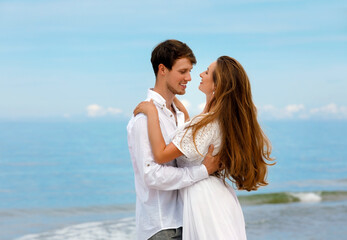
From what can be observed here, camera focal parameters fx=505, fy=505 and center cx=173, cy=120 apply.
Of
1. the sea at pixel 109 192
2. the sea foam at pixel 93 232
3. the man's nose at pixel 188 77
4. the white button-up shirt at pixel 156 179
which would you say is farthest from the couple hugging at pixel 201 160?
the sea foam at pixel 93 232

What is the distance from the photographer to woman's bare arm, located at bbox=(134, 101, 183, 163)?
271cm

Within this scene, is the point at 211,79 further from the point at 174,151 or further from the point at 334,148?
the point at 334,148

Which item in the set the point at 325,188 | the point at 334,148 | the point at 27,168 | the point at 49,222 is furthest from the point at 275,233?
the point at 334,148

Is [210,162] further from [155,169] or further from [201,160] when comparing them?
[155,169]

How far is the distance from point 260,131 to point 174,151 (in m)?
0.53

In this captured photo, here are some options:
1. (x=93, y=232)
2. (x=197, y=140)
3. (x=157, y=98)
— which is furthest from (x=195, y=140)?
(x=93, y=232)

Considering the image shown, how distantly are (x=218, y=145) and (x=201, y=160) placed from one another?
0.13m

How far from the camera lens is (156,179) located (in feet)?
8.85

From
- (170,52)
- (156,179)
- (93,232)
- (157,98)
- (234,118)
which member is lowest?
(93,232)

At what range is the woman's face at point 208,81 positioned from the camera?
9.45 ft

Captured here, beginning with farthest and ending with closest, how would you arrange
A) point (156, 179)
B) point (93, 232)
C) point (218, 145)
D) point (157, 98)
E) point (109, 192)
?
1. point (109, 192)
2. point (93, 232)
3. point (157, 98)
4. point (218, 145)
5. point (156, 179)

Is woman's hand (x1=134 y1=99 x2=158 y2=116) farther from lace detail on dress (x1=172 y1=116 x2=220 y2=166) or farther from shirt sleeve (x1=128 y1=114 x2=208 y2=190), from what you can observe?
lace detail on dress (x1=172 y1=116 x2=220 y2=166)

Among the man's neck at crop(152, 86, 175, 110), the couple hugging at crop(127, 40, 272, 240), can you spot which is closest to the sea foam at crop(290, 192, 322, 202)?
the couple hugging at crop(127, 40, 272, 240)

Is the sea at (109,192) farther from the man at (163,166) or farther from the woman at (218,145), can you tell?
the man at (163,166)
